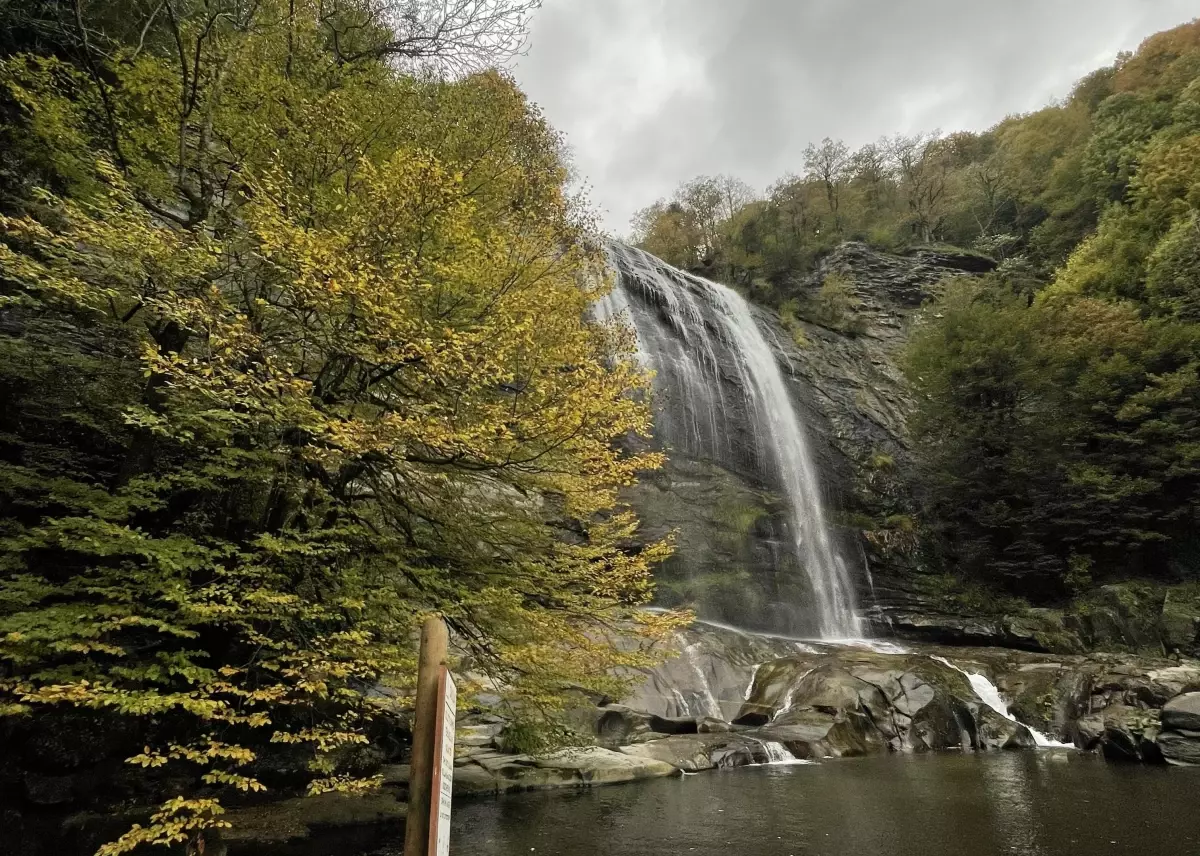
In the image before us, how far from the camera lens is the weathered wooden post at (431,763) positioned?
2.18 m

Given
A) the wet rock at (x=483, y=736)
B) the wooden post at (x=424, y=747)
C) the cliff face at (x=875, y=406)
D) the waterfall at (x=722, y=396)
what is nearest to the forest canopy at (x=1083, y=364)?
the cliff face at (x=875, y=406)

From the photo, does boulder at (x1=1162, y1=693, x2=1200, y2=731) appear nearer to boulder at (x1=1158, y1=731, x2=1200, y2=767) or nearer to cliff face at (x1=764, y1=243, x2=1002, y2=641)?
boulder at (x1=1158, y1=731, x2=1200, y2=767)

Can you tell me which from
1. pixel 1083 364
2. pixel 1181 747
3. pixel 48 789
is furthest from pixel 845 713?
pixel 1083 364

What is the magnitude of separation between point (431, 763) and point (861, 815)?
7.04 m

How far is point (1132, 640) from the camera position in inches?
683

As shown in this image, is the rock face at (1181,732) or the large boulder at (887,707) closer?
the rock face at (1181,732)

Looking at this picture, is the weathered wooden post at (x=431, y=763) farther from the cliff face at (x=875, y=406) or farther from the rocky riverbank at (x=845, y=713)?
the cliff face at (x=875, y=406)

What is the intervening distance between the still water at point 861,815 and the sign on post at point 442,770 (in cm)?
486

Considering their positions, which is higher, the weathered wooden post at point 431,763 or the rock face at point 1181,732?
the weathered wooden post at point 431,763

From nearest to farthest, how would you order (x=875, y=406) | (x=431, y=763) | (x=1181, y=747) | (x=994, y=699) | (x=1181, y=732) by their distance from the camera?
(x=431, y=763), (x=1181, y=747), (x=1181, y=732), (x=994, y=699), (x=875, y=406)

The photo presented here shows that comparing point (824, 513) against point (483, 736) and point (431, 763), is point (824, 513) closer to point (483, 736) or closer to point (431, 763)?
point (483, 736)

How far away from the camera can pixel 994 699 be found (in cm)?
1444

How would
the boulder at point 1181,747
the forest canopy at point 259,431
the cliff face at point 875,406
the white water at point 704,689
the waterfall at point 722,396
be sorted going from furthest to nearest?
the cliff face at point 875,406 → the waterfall at point 722,396 → the white water at point 704,689 → the boulder at point 1181,747 → the forest canopy at point 259,431

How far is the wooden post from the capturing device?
2332mm
